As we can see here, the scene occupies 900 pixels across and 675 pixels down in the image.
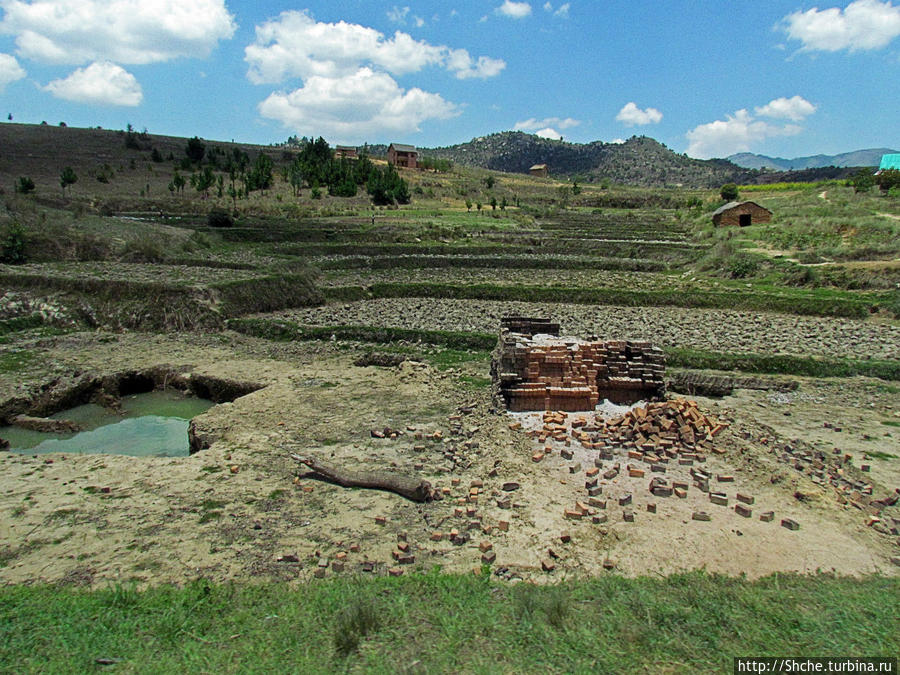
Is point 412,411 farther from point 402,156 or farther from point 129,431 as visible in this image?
point 402,156

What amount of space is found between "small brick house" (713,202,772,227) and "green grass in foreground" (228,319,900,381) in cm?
3332

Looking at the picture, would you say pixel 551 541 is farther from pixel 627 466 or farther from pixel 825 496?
pixel 825 496

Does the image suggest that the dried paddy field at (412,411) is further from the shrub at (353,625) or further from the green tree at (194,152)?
the green tree at (194,152)

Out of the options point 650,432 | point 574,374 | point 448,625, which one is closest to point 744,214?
point 574,374

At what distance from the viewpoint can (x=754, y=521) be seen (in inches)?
267

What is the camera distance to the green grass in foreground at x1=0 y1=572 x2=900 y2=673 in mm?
4102

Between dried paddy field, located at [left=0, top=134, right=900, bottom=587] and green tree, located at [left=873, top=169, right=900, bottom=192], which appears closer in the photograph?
dried paddy field, located at [left=0, top=134, right=900, bottom=587]

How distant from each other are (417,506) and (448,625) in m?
2.62

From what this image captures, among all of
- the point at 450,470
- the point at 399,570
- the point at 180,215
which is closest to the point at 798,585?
the point at 399,570

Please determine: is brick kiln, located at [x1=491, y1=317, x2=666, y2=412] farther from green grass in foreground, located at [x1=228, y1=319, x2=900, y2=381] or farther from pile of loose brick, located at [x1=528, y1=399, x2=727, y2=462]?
green grass in foreground, located at [x1=228, y1=319, x2=900, y2=381]

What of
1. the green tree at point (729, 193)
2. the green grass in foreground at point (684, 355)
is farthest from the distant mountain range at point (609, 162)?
the green grass in foreground at point (684, 355)

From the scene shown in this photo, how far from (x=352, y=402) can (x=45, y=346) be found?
10.8 metres

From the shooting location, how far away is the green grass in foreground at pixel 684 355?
13.6 metres

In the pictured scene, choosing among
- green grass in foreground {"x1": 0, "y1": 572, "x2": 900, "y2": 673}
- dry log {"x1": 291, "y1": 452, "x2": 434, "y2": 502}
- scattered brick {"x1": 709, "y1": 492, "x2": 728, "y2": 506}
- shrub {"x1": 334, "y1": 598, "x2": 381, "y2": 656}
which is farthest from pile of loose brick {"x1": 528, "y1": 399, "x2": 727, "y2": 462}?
shrub {"x1": 334, "y1": 598, "x2": 381, "y2": 656}
